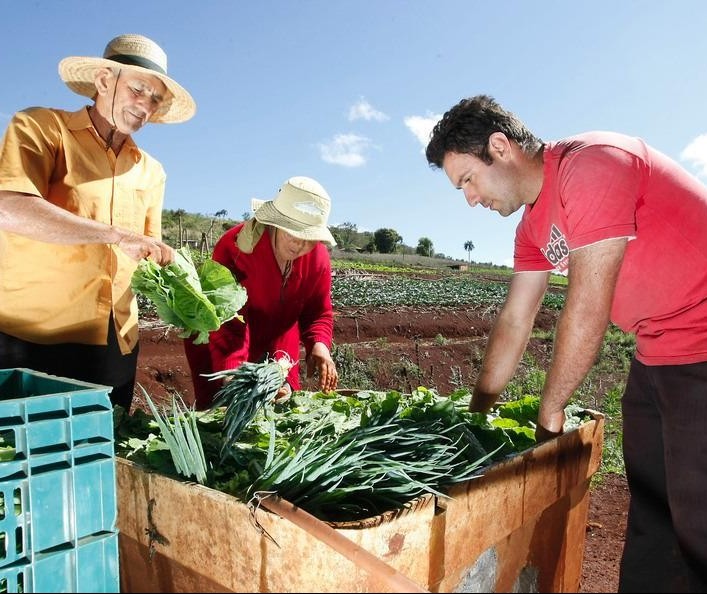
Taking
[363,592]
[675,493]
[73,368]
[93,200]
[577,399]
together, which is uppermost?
[93,200]

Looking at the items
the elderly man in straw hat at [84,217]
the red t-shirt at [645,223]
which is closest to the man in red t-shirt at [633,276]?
the red t-shirt at [645,223]

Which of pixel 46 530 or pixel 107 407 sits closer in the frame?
pixel 46 530

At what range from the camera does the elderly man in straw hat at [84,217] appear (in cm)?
230

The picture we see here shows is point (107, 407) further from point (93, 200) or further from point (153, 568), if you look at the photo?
point (93, 200)

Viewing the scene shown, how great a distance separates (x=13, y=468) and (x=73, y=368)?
1511mm

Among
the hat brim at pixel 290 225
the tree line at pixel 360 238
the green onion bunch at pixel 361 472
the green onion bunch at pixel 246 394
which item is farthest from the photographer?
the tree line at pixel 360 238

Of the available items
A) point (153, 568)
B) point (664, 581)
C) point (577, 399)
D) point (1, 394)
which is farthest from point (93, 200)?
point (577, 399)

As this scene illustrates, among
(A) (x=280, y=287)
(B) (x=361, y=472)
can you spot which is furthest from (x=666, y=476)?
(A) (x=280, y=287)

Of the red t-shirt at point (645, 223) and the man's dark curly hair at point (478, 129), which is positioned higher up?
the man's dark curly hair at point (478, 129)

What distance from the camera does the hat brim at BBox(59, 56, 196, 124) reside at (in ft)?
8.30

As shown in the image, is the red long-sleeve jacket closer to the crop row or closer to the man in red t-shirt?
the man in red t-shirt

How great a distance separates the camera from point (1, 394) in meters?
1.62

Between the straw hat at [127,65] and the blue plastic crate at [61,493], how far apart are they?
1.76 m

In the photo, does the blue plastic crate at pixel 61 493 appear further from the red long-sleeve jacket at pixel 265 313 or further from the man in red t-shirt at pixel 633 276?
the red long-sleeve jacket at pixel 265 313
